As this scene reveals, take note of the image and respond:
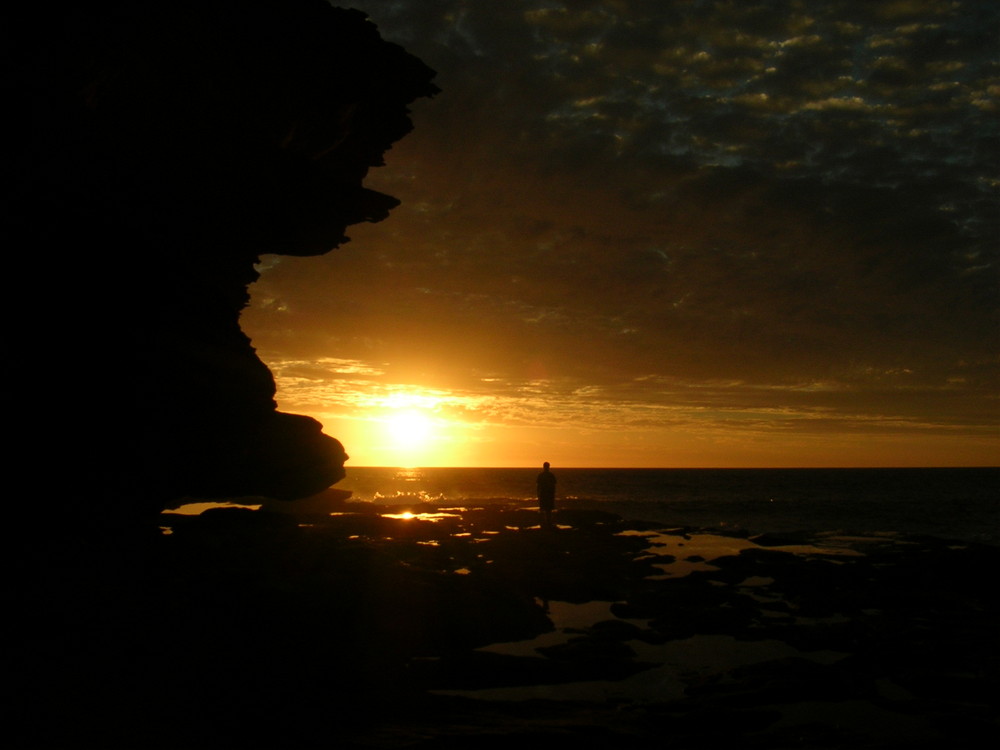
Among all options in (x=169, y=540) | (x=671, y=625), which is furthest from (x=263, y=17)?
(x=671, y=625)

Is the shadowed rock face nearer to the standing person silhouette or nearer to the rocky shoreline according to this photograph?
the rocky shoreline

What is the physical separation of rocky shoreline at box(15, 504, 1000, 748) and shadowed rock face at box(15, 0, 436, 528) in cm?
271

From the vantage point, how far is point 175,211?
59.4ft

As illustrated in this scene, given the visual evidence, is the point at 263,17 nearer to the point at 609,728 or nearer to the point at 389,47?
the point at 389,47

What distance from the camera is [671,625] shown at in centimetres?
1557

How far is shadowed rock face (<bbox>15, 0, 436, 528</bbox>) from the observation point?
13977 millimetres

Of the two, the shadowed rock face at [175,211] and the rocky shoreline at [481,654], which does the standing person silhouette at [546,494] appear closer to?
the rocky shoreline at [481,654]

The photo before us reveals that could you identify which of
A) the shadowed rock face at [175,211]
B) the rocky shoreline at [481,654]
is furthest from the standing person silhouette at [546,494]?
Result: the shadowed rock face at [175,211]

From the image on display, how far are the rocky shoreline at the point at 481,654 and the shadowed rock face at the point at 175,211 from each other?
271 cm

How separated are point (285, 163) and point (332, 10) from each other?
4.49 m

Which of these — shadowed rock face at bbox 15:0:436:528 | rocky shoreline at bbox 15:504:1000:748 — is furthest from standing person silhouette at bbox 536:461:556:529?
shadowed rock face at bbox 15:0:436:528

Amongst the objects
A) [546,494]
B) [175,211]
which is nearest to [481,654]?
[175,211]

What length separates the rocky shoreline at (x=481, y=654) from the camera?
9.42 m

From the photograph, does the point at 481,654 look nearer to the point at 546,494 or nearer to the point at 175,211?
the point at 175,211
